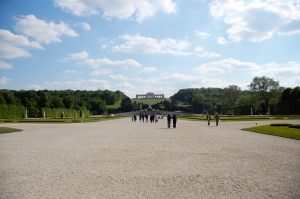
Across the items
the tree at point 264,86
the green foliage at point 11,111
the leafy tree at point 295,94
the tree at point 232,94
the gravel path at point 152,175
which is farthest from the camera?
the tree at point 232,94

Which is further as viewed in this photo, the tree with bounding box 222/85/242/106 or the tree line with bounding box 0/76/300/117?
the tree with bounding box 222/85/242/106

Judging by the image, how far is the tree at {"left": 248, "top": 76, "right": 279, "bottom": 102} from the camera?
289 feet

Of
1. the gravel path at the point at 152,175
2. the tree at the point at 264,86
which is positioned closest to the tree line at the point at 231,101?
the tree at the point at 264,86

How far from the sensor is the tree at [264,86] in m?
88.1

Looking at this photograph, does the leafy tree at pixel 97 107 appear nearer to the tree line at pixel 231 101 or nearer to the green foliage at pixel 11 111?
the tree line at pixel 231 101

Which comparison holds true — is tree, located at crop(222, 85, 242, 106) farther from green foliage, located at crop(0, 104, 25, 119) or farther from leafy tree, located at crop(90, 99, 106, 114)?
green foliage, located at crop(0, 104, 25, 119)

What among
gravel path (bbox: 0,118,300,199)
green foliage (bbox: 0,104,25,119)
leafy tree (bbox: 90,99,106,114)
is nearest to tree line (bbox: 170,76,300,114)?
leafy tree (bbox: 90,99,106,114)

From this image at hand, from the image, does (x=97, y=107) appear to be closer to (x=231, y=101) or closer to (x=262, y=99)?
(x=231, y=101)

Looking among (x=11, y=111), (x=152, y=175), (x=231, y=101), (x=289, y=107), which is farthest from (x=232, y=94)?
(x=152, y=175)

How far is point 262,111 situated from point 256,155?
7005cm

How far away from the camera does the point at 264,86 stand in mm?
88688

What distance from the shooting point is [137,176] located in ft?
23.5

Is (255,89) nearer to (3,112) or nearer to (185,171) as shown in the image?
(3,112)

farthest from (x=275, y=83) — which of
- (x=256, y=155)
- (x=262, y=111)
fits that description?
(x=256, y=155)
